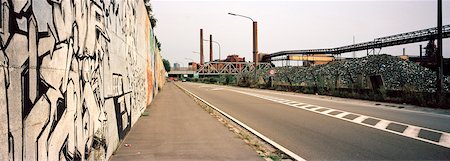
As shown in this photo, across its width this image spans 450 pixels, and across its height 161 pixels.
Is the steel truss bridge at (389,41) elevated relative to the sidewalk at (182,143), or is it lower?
elevated

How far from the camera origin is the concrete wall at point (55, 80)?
2486 mm

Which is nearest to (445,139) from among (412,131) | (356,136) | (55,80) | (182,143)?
(412,131)

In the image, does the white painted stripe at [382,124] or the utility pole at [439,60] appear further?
the utility pole at [439,60]

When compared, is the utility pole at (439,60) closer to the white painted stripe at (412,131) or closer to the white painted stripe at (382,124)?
the white painted stripe at (382,124)

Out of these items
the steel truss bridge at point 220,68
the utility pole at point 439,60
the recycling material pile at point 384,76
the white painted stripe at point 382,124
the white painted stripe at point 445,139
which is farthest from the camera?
the steel truss bridge at point 220,68

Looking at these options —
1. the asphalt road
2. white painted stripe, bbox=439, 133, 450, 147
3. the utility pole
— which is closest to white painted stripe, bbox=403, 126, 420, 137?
the asphalt road

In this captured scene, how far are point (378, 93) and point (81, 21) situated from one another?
67.1 ft

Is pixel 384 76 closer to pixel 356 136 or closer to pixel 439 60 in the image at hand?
pixel 439 60

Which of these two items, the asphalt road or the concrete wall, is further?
the asphalt road

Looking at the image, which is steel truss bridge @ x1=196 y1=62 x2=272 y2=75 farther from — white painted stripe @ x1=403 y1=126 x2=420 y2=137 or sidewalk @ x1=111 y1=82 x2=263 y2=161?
white painted stripe @ x1=403 y1=126 x2=420 y2=137

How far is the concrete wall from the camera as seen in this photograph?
249cm

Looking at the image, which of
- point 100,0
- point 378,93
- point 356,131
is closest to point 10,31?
point 100,0

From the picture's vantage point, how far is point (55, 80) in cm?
329

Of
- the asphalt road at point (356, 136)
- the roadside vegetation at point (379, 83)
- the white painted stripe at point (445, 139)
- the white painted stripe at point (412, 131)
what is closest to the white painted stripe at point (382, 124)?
the asphalt road at point (356, 136)
